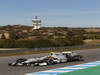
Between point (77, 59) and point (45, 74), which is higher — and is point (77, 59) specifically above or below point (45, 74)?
below

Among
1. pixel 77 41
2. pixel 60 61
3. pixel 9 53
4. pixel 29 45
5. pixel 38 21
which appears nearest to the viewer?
pixel 60 61

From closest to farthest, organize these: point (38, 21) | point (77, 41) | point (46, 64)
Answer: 1. point (46, 64)
2. point (77, 41)
3. point (38, 21)

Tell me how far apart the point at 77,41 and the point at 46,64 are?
37900mm

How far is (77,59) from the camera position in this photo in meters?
22.2

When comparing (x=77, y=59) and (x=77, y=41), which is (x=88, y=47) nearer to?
(x=77, y=41)

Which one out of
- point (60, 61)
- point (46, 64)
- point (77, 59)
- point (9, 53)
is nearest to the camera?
point (46, 64)

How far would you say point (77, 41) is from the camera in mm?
56000

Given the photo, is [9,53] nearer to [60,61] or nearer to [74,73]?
[60,61]

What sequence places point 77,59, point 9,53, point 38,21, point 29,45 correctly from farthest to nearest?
point 38,21
point 29,45
point 9,53
point 77,59

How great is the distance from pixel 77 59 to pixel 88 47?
72.8 ft

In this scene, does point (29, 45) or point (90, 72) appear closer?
point (90, 72)

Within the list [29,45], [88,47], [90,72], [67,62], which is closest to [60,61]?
[67,62]

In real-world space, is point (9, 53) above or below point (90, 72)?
below

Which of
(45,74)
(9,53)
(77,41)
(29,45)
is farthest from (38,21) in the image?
(45,74)
